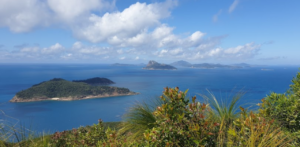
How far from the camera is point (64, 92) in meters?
64.2

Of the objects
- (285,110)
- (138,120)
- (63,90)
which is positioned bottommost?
(63,90)

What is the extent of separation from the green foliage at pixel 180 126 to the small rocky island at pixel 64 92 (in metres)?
62.7

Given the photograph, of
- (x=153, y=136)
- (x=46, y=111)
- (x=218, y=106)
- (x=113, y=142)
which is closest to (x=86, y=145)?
(x=113, y=142)

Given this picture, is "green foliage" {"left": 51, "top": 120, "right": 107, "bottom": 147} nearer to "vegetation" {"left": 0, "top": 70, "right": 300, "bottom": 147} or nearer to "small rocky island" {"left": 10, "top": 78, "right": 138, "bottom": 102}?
"vegetation" {"left": 0, "top": 70, "right": 300, "bottom": 147}

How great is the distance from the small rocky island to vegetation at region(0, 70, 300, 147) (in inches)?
2424

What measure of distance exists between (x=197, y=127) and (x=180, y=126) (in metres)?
0.22

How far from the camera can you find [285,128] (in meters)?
2.37

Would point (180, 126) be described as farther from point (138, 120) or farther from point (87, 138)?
point (87, 138)

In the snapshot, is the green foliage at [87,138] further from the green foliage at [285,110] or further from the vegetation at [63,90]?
the vegetation at [63,90]

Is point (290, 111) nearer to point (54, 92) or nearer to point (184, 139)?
point (184, 139)

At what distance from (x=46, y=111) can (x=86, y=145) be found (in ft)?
182

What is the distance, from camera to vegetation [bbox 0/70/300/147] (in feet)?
5.32

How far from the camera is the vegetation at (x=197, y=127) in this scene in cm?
162

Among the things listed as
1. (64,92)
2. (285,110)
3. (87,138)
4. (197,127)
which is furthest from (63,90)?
(197,127)
